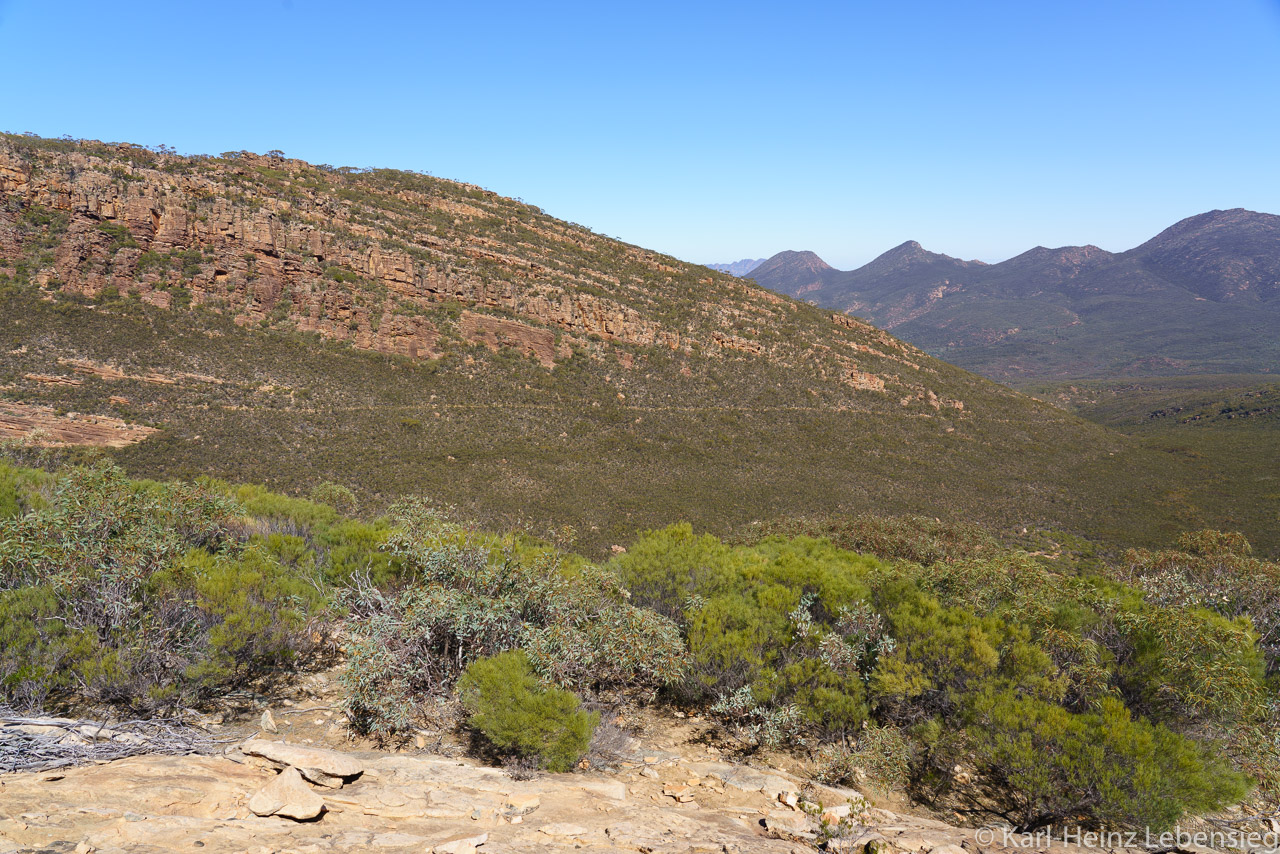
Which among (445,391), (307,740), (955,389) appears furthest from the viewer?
(955,389)

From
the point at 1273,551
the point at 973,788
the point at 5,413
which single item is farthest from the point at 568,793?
the point at 1273,551

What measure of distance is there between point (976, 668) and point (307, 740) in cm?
932

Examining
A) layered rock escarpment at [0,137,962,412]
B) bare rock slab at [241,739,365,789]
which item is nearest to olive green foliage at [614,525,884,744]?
bare rock slab at [241,739,365,789]

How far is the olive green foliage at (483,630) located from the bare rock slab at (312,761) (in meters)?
1.45

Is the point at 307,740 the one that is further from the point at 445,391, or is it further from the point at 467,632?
the point at 445,391

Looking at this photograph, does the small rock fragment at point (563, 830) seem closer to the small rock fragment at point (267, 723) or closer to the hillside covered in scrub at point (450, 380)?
the small rock fragment at point (267, 723)

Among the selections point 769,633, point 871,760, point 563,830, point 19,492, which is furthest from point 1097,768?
point 19,492

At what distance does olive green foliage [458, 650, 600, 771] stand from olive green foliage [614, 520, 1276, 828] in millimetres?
2573

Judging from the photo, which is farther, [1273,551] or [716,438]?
[716,438]

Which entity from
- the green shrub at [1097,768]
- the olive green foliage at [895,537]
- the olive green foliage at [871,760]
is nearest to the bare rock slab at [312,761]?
the olive green foliage at [871,760]

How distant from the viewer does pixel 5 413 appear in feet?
77.2

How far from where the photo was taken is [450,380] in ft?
131

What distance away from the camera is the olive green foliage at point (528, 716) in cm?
641

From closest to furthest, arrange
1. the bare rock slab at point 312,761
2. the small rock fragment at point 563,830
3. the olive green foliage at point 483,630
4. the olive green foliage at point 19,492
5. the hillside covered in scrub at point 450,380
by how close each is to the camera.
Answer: the small rock fragment at point 563,830
the bare rock slab at point 312,761
the olive green foliage at point 483,630
the olive green foliage at point 19,492
the hillside covered in scrub at point 450,380
